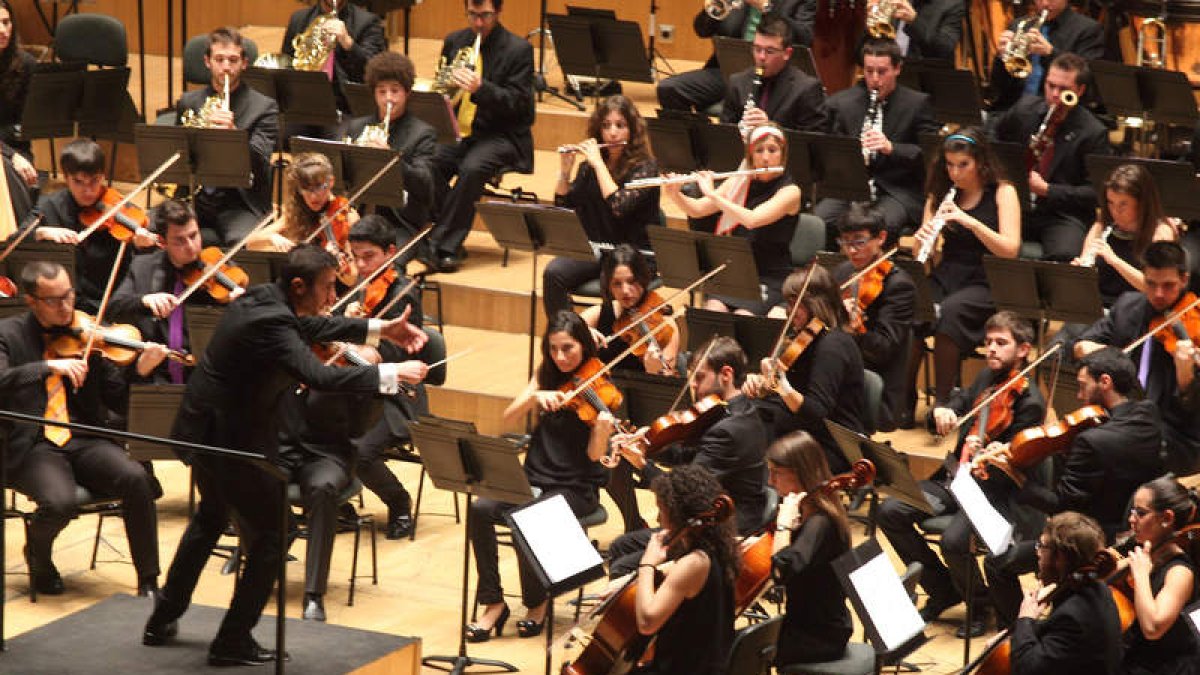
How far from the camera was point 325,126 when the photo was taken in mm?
9039

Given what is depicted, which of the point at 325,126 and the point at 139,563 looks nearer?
the point at 139,563

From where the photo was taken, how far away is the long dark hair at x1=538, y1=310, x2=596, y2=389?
653cm

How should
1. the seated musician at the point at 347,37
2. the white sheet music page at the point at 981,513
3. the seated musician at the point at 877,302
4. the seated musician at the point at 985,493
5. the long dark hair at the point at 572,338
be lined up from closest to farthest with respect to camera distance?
the white sheet music page at the point at 981,513 → the seated musician at the point at 985,493 → the long dark hair at the point at 572,338 → the seated musician at the point at 877,302 → the seated musician at the point at 347,37

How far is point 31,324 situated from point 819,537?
2.78 m

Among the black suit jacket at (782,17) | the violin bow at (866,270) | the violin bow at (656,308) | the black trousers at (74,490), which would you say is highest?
the black suit jacket at (782,17)

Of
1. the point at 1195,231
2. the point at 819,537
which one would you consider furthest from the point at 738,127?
the point at 819,537

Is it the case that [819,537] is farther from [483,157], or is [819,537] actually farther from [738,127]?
[483,157]

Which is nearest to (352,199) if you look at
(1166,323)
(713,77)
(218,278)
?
(218,278)

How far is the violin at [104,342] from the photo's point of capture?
6535 mm

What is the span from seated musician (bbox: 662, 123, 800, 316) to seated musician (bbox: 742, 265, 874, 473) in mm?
792

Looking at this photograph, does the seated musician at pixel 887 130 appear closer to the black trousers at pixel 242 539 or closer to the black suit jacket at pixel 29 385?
the black suit jacket at pixel 29 385

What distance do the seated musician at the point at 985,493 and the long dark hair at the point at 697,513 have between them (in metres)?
1.29

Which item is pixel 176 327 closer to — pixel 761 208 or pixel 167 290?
pixel 167 290

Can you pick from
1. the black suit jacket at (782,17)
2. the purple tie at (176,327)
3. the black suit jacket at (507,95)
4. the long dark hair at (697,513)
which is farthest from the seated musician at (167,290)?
the black suit jacket at (782,17)
